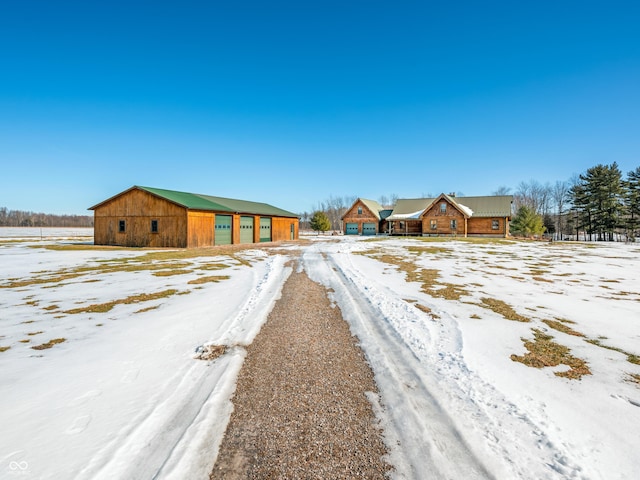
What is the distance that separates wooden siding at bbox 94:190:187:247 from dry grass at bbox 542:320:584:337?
25145 mm

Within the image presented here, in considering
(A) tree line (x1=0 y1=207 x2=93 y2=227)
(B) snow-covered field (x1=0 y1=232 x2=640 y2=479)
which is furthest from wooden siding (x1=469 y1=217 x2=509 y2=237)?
(A) tree line (x1=0 y1=207 x2=93 y2=227)

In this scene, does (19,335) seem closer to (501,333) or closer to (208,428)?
(208,428)

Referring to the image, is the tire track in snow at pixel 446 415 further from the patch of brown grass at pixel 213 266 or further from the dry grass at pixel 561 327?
the patch of brown grass at pixel 213 266

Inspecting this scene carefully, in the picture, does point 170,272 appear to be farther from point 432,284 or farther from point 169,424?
point 432,284

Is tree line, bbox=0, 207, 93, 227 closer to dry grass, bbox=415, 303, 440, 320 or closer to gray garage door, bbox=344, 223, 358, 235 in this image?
gray garage door, bbox=344, 223, 358, 235

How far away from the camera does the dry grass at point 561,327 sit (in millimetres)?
5820

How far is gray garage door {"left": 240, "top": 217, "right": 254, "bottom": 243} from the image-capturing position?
30.9 meters

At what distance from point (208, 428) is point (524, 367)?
4576mm

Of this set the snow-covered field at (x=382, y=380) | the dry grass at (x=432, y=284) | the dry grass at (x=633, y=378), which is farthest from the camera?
the dry grass at (x=432, y=284)

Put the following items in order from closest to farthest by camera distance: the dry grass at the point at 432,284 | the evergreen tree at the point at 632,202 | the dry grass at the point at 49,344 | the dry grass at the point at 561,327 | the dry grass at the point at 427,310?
the dry grass at the point at 49,344 < the dry grass at the point at 561,327 < the dry grass at the point at 427,310 < the dry grass at the point at 432,284 < the evergreen tree at the point at 632,202

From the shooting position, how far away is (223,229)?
28719 mm

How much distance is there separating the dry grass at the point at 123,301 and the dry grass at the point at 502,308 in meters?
9.21

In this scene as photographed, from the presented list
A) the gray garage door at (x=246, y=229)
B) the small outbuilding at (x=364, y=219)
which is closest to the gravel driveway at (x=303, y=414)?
the gray garage door at (x=246, y=229)

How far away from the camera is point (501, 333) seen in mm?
5812
